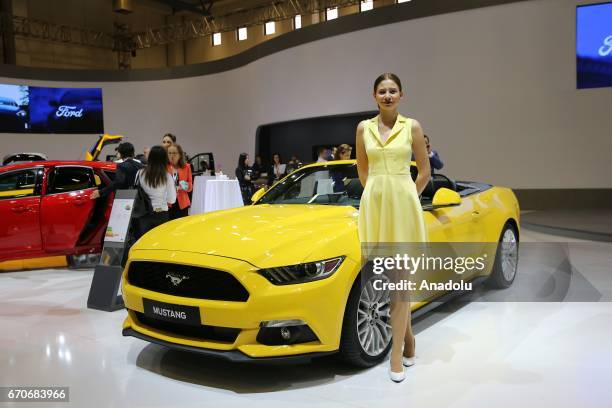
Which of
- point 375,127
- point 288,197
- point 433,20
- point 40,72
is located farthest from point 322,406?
point 40,72

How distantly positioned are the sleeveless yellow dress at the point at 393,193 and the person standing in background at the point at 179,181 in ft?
12.1

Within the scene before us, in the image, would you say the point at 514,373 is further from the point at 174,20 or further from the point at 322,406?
the point at 174,20

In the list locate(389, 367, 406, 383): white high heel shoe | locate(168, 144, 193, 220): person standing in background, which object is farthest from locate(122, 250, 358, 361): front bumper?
locate(168, 144, 193, 220): person standing in background

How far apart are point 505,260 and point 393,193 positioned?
8.42 feet

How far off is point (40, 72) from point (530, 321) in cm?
1945

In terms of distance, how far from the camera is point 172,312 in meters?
2.87

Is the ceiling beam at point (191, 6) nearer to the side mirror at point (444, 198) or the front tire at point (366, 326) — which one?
the side mirror at point (444, 198)

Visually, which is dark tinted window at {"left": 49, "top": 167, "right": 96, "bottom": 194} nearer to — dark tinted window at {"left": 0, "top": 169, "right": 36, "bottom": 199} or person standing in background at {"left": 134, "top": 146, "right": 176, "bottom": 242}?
dark tinted window at {"left": 0, "top": 169, "right": 36, "bottom": 199}

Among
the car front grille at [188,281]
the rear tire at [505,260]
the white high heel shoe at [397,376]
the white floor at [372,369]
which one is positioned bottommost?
the white floor at [372,369]

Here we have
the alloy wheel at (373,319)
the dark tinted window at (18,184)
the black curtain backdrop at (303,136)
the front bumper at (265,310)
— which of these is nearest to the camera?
the front bumper at (265,310)

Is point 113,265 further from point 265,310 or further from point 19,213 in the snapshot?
point 265,310

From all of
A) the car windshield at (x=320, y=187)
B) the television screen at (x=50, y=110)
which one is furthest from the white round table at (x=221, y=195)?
the television screen at (x=50, y=110)

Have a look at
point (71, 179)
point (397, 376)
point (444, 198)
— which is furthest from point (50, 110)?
point (397, 376)

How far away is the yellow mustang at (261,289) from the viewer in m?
2.70
